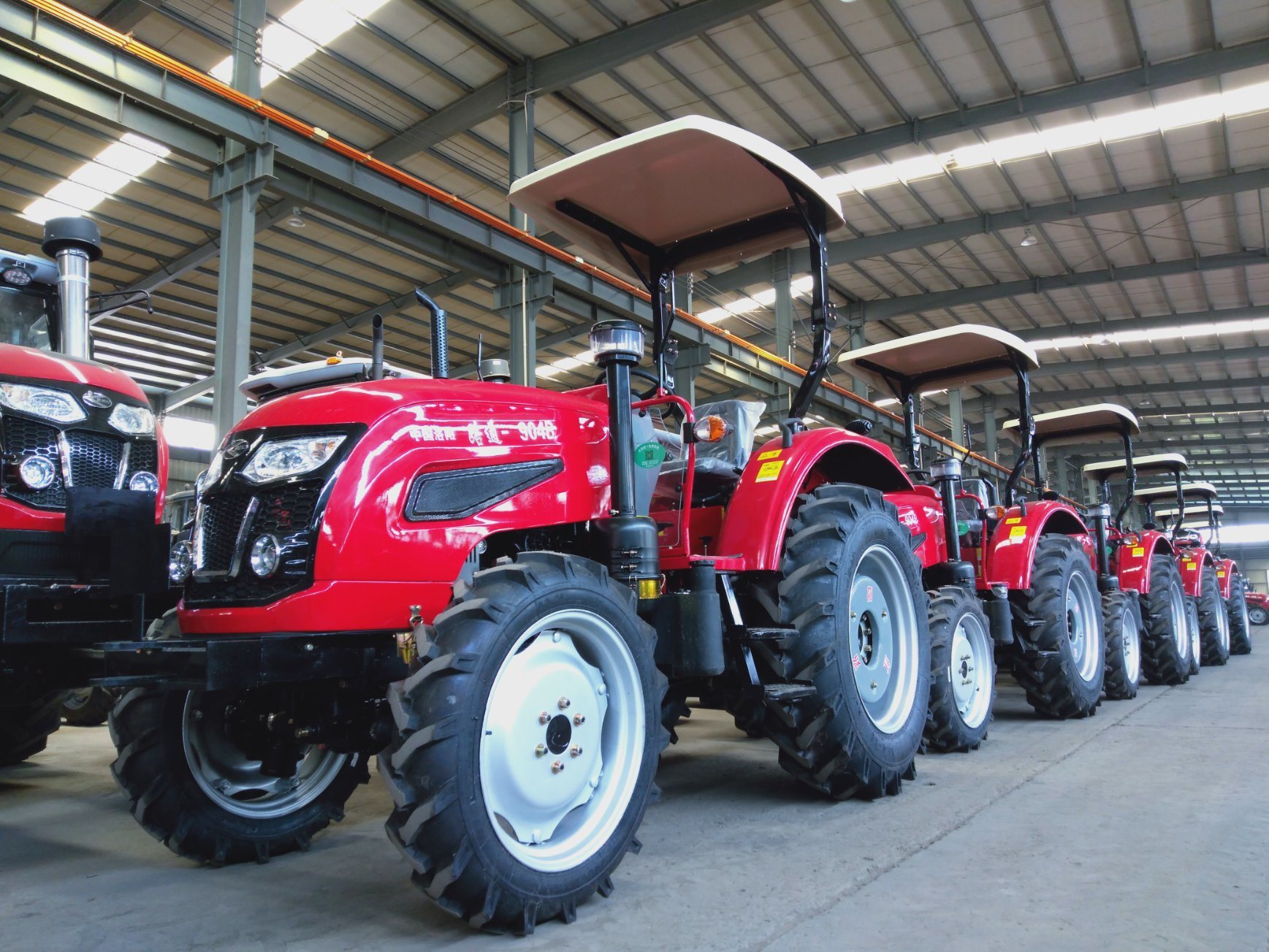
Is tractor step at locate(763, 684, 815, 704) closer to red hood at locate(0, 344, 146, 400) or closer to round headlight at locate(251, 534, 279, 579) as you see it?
round headlight at locate(251, 534, 279, 579)

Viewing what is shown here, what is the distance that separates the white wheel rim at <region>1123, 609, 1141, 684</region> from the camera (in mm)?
6742

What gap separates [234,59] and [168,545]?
6.60m

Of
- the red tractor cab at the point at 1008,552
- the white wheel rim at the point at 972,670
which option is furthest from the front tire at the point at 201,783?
the red tractor cab at the point at 1008,552

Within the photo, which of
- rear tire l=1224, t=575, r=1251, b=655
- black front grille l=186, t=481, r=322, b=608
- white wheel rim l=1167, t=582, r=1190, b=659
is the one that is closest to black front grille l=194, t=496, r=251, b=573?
black front grille l=186, t=481, r=322, b=608

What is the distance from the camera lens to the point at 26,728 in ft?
15.6

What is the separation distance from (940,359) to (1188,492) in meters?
7.29

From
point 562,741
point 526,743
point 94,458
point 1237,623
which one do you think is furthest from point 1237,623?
point 94,458

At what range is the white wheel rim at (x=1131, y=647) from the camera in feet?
22.1

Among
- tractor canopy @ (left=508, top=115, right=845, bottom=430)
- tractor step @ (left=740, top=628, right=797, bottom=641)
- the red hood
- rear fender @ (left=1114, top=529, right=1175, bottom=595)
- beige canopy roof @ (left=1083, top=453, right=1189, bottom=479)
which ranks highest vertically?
tractor canopy @ (left=508, top=115, right=845, bottom=430)

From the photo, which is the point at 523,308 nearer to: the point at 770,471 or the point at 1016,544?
the point at 1016,544

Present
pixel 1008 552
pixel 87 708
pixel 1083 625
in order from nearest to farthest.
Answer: pixel 1008 552
pixel 1083 625
pixel 87 708

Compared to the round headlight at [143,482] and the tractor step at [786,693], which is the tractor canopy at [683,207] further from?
the round headlight at [143,482]

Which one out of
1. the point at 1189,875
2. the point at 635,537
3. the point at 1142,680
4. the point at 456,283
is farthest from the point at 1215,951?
the point at 456,283

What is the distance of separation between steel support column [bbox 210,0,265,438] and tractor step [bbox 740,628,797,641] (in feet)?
17.8
